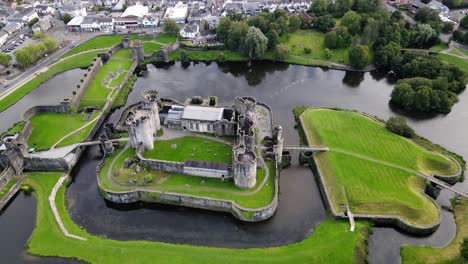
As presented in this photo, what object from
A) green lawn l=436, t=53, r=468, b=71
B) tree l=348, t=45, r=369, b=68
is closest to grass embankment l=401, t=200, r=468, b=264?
tree l=348, t=45, r=369, b=68

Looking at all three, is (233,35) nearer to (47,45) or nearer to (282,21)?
(282,21)

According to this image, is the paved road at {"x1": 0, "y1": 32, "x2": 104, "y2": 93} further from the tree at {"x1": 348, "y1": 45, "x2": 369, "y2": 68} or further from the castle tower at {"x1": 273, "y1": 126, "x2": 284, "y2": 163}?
the tree at {"x1": 348, "y1": 45, "x2": 369, "y2": 68}

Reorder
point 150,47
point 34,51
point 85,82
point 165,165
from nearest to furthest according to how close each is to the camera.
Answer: point 165,165, point 85,82, point 34,51, point 150,47

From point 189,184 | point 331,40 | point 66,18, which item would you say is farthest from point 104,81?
point 331,40

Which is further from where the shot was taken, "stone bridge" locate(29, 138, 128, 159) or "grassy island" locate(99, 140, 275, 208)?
"stone bridge" locate(29, 138, 128, 159)

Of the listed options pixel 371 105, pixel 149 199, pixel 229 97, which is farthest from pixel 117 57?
pixel 371 105

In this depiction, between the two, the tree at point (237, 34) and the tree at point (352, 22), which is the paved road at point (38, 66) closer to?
the tree at point (237, 34)

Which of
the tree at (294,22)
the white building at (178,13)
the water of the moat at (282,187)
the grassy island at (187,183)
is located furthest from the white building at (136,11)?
the grassy island at (187,183)

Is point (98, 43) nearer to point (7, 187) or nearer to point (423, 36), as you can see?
point (7, 187)
